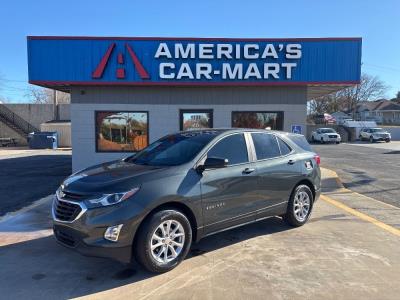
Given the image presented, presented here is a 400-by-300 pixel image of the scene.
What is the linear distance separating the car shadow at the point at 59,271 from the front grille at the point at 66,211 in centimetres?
69

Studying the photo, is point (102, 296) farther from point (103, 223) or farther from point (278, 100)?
point (278, 100)

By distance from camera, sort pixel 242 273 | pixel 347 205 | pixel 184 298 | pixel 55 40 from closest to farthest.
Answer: pixel 184 298, pixel 242 273, pixel 347 205, pixel 55 40

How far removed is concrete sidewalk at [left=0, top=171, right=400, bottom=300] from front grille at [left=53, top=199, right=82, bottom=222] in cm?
69

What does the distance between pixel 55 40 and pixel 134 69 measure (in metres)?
2.48

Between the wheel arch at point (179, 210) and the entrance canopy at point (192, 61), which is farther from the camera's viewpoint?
the entrance canopy at point (192, 61)

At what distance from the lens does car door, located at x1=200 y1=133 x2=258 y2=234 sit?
5168 millimetres

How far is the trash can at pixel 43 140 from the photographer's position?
32438 mm

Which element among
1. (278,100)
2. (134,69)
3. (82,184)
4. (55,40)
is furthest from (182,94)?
(82,184)

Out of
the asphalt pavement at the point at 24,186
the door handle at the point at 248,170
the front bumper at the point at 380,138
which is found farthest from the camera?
the front bumper at the point at 380,138

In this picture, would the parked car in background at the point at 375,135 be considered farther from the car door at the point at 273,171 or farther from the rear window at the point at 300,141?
the car door at the point at 273,171

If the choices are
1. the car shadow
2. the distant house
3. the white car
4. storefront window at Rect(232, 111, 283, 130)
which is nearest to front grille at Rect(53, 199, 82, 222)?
the car shadow

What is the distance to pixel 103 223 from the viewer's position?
431cm

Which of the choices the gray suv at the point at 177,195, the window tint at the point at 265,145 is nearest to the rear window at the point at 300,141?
the gray suv at the point at 177,195

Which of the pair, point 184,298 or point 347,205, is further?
point 347,205
